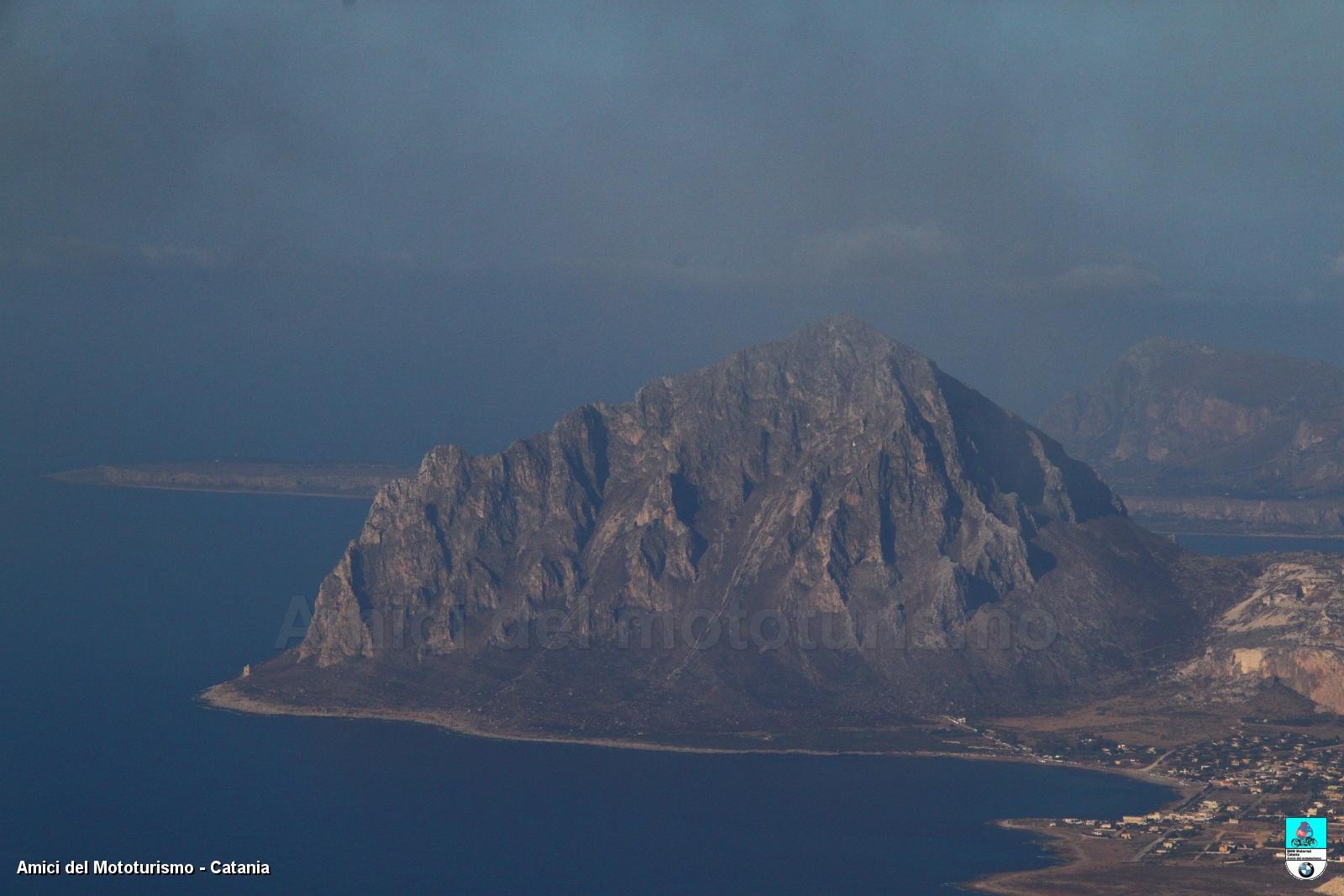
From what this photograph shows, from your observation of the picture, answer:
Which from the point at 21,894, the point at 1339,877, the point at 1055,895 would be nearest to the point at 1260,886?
the point at 1339,877

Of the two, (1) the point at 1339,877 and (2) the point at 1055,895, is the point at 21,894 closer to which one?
(2) the point at 1055,895

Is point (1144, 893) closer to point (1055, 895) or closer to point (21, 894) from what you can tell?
point (1055, 895)

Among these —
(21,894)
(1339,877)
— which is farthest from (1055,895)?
(21,894)

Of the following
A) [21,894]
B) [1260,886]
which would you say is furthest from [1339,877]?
[21,894]

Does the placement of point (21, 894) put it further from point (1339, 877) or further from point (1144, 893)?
point (1339, 877)

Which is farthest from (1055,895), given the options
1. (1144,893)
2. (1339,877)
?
(1339,877)

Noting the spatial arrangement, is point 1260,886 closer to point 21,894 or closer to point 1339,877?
point 1339,877
